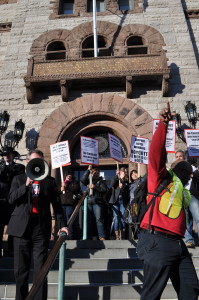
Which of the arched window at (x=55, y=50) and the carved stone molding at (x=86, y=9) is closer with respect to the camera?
the arched window at (x=55, y=50)

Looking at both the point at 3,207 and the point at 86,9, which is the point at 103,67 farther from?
the point at 3,207

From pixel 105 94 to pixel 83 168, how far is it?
112 inches

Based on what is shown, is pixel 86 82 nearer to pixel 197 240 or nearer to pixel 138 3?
pixel 138 3

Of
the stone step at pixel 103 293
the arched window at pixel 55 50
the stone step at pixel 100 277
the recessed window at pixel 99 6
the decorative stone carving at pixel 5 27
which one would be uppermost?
the recessed window at pixel 99 6

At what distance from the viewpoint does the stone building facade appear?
9.93 metres

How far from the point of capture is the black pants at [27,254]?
331cm

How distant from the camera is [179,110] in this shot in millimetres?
9883

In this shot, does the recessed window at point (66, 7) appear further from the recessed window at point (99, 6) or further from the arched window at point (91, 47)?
the arched window at point (91, 47)

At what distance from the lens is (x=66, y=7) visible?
13.4 meters

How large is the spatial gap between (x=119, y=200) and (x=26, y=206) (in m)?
3.68

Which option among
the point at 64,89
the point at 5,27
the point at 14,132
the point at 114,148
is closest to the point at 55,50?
the point at 5,27

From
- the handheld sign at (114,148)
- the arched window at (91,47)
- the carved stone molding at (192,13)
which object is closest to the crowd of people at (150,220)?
the handheld sign at (114,148)

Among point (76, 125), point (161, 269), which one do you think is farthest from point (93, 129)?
point (161, 269)

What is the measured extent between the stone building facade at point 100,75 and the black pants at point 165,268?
718 cm
